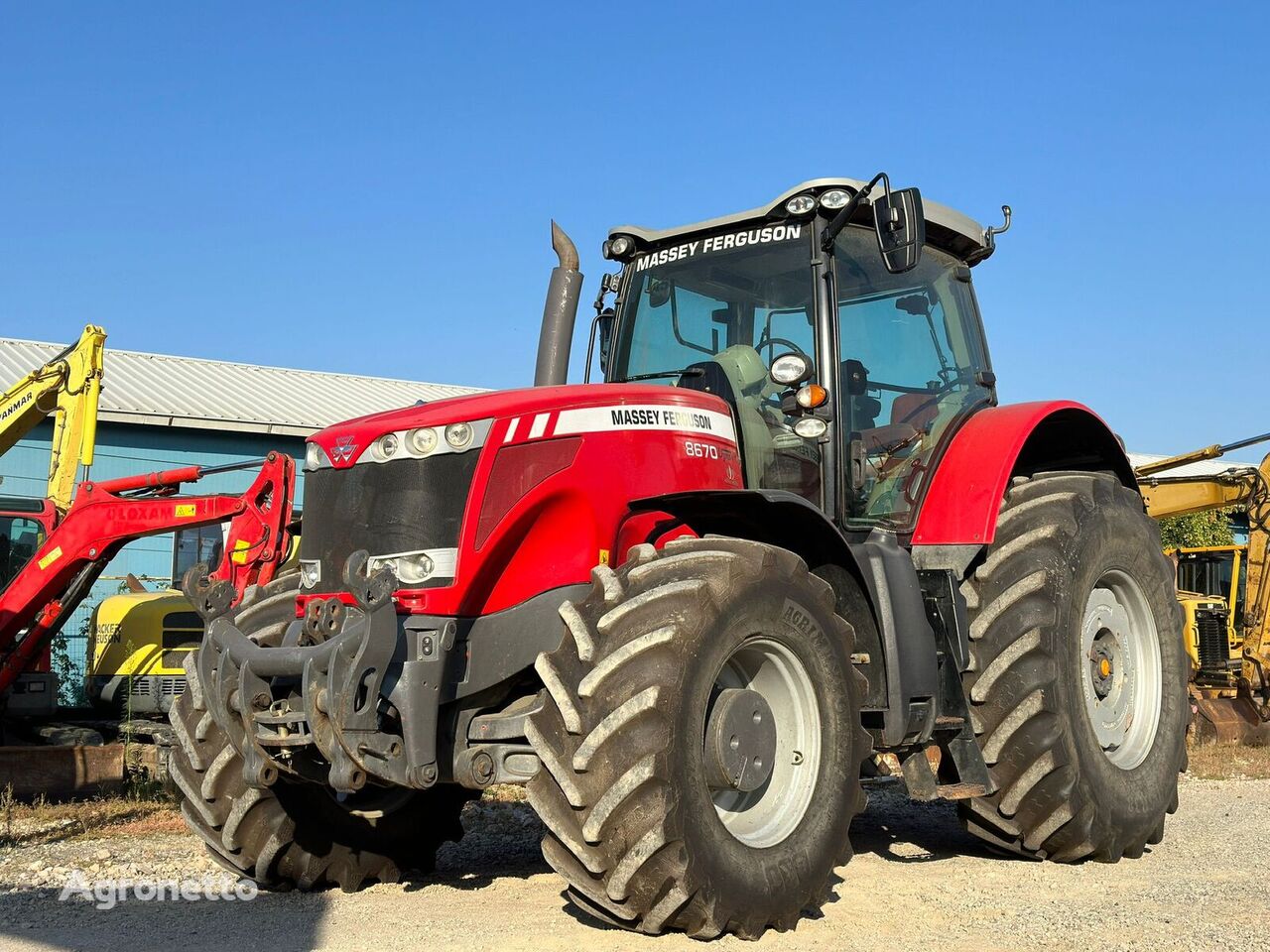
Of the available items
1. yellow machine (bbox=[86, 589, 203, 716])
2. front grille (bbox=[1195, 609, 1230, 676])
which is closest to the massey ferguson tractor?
yellow machine (bbox=[86, 589, 203, 716])

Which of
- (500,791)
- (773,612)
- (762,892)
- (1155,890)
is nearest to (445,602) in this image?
(773,612)

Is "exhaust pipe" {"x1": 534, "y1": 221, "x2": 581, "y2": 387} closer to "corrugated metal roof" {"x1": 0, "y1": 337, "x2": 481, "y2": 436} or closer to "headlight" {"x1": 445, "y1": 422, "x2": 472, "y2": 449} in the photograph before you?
"headlight" {"x1": 445, "y1": 422, "x2": 472, "y2": 449}

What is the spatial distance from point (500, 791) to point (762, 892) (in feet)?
16.4

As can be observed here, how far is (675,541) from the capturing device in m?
4.84

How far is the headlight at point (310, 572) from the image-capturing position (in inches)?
201

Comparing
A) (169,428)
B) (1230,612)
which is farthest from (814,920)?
(169,428)

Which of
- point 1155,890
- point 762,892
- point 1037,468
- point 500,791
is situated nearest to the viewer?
point 762,892

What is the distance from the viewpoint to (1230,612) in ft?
50.6

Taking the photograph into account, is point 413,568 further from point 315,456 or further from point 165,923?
point 165,923

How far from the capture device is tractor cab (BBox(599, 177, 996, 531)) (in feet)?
19.4

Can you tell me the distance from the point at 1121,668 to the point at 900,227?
2.57 metres

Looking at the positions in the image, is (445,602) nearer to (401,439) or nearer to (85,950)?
(401,439)

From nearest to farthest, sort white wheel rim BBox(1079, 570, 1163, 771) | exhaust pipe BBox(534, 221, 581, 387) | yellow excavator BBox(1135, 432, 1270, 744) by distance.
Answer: exhaust pipe BBox(534, 221, 581, 387) < white wheel rim BBox(1079, 570, 1163, 771) < yellow excavator BBox(1135, 432, 1270, 744)

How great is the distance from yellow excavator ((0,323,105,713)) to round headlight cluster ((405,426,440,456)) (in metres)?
6.98
